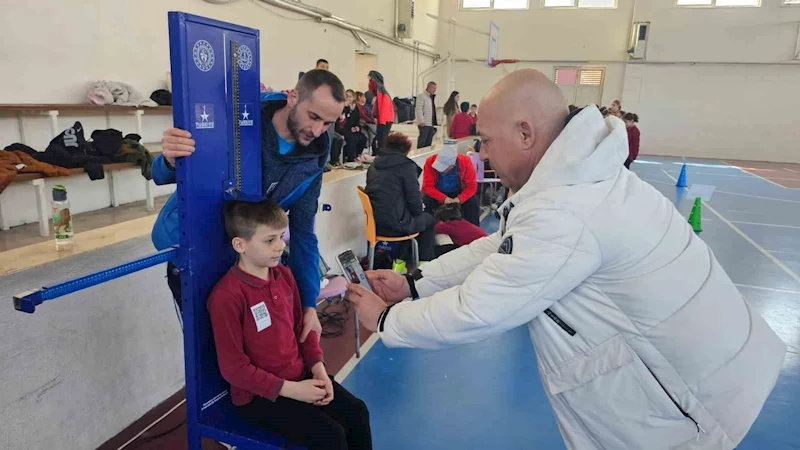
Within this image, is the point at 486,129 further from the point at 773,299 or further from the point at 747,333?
the point at 773,299

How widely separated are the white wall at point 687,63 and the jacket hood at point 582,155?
18052 mm

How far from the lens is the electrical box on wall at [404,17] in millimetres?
14242

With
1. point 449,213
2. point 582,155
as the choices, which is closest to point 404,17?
point 449,213

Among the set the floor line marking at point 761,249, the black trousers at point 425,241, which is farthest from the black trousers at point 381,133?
the floor line marking at point 761,249

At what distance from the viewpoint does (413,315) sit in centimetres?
142

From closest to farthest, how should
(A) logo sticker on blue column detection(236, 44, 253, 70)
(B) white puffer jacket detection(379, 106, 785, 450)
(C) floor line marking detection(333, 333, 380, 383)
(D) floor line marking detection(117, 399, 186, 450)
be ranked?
(B) white puffer jacket detection(379, 106, 785, 450) < (A) logo sticker on blue column detection(236, 44, 253, 70) < (D) floor line marking detection(117, 399, 186, 450) < (C) floor line marking detection(333, 333, 380, 383)

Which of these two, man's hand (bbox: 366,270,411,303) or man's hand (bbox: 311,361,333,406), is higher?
man's hand (bbox: 366,270,411,303)

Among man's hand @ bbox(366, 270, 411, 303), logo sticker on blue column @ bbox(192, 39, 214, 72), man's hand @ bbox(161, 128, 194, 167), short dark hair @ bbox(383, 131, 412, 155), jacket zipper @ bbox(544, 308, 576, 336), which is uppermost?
logo sticker on blue column @ bbox(192, 39, 214, 72)

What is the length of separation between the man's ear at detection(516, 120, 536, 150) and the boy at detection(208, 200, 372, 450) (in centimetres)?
91

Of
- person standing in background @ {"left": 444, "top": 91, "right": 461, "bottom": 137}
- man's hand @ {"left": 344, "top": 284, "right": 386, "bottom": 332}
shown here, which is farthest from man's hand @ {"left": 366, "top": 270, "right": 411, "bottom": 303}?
person standing in background @ {"left": 444, "top": 91, "right": 461, "bottom": 137}

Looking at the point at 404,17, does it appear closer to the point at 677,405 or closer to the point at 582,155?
the point at 582,155

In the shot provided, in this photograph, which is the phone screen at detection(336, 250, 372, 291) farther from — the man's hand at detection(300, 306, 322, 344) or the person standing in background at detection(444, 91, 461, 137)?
the person standing in background at detection(444, 91, 461, 137)

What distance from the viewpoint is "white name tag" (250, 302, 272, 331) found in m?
1.81

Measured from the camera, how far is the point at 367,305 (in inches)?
63.1
